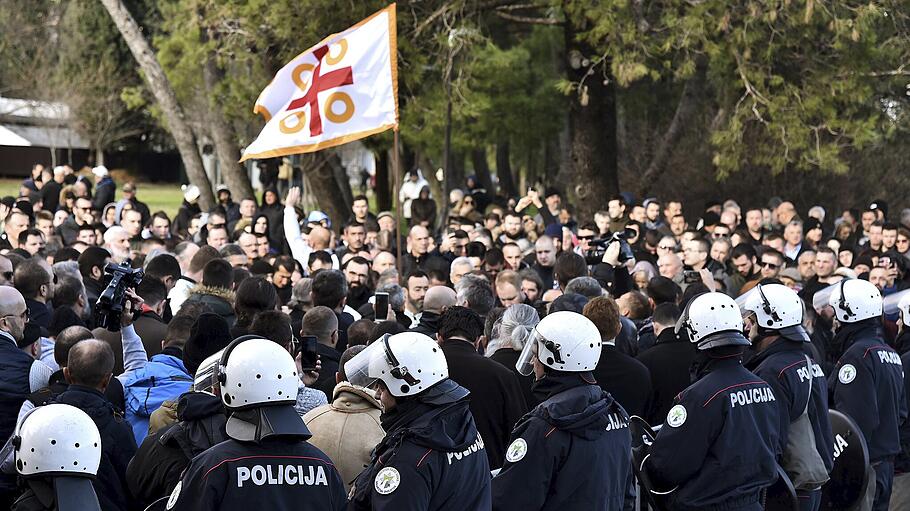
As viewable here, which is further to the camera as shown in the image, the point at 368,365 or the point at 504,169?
the point at 504,169

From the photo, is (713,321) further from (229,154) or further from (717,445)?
(229,154)

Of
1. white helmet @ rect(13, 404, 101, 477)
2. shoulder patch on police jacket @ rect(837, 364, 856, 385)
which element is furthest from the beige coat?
shoulder patch on police jacket @ rect(837, 364, 856, 385)

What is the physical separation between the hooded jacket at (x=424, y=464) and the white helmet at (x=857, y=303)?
3.89 meters

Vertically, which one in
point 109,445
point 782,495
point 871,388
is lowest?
point 782,495

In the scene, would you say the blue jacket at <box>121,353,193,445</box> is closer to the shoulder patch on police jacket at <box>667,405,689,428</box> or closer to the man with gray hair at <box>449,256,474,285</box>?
the shoulder patch on police jacket at <box>667,405,689,428</box>

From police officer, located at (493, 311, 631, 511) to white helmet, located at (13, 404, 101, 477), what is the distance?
1.84m

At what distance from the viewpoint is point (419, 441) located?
15.4 ft

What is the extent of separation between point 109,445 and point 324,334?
6.83 feet

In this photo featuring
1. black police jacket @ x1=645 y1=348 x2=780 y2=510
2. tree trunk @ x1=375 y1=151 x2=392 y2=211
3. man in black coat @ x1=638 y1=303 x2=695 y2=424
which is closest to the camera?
black police jacket @ x1=645 y1=348 x2=780 y2=510

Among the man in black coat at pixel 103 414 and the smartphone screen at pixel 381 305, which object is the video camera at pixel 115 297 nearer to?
the man in black coat at pixel 103 414

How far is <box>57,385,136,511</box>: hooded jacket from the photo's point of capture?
17.5 feet

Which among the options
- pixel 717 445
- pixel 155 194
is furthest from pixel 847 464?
pixel 155 194

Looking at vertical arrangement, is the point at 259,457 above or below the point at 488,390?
above

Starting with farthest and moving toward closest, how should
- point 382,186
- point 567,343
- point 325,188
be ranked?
1. point 382,186
2. point 325,188
3. point 567,343
